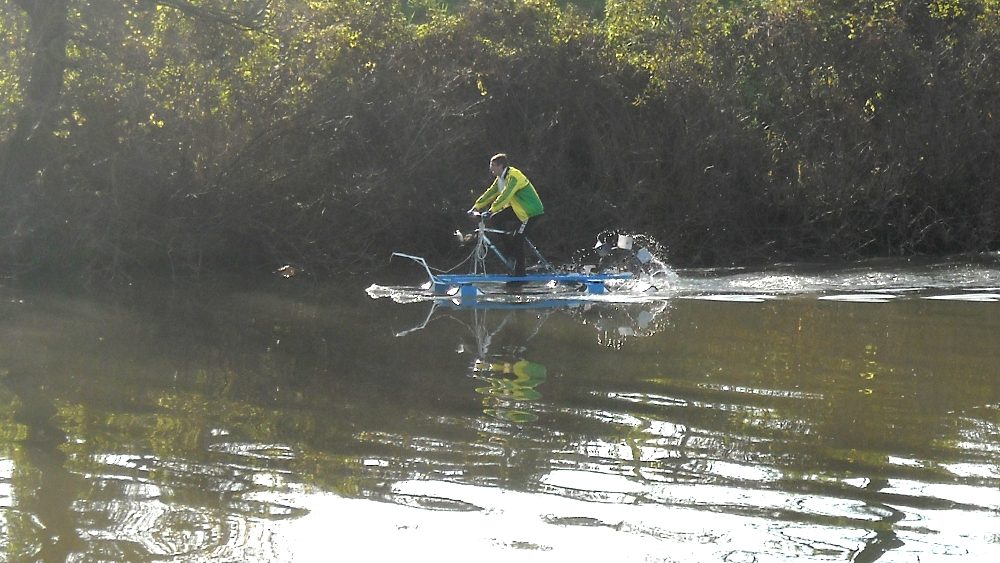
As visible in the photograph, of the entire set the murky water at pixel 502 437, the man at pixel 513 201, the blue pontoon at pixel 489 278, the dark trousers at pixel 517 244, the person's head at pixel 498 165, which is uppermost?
the person's head at pixel 498 165

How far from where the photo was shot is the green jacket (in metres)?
15.2

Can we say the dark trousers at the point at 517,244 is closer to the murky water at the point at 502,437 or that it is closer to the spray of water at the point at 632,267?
the spray of water at the point at 632,267

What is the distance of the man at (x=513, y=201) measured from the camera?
1527cm

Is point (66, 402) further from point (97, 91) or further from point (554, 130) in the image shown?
point (554, 130)

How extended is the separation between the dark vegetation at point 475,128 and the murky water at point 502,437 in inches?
213

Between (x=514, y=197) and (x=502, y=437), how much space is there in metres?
8.10

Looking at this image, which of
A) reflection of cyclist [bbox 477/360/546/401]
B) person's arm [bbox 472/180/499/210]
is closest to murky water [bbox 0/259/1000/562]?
Result: reflection of cyclist [bbox 477/360/546/401]

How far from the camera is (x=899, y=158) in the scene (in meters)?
21.6

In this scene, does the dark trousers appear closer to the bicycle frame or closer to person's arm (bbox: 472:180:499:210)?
the bicycle frame

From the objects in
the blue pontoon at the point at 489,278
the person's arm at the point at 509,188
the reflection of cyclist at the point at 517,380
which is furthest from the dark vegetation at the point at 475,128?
the reflection of cyclist at the point at 517,380

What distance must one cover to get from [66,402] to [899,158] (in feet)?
54.5

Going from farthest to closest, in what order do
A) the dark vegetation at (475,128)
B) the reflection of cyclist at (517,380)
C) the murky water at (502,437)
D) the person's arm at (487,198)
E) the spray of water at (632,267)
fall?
1. the dark vegetation at (475,128)
2. the spray of water at (632,267)
3. the person's arm at (487,198)
4. the reflection of cyclist at (517,380)
5. the murky water at (502,437)

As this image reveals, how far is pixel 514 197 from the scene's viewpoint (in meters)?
15.5

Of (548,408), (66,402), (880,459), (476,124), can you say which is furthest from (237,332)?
(476,124)
